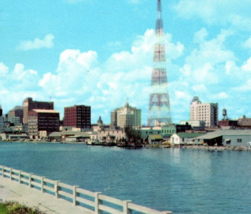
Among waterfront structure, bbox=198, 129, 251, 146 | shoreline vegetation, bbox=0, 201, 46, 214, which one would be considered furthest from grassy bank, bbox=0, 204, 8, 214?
waterfront structure, bbox=198, 129, 251, 146

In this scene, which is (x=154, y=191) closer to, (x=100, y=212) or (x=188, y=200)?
(x=188, y=200)

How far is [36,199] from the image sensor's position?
1069 inches

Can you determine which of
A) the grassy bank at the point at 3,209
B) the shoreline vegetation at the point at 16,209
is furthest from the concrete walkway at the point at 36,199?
the grassy bank at the point at 3,209

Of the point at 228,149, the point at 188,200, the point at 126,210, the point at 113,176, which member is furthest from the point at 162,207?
the point at 228,149

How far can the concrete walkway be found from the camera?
2355 centimetres

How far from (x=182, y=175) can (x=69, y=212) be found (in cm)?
4993

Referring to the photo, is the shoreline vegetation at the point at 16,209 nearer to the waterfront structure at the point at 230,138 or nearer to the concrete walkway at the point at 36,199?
the concrete walkway at the point at 36,199

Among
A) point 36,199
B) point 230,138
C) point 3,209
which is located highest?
point 3,209

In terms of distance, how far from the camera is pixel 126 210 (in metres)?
19.1

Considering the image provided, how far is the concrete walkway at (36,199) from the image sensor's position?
23547mm

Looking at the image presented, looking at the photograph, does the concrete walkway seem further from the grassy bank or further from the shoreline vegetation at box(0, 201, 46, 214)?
the grassy bank

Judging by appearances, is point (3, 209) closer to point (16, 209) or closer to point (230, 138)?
point (16, 209)

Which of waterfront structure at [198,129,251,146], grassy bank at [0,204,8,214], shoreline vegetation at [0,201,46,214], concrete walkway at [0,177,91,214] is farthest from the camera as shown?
waterfront structure at [198,129,251,146]

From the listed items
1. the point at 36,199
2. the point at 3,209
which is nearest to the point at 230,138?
the point at 36,199
